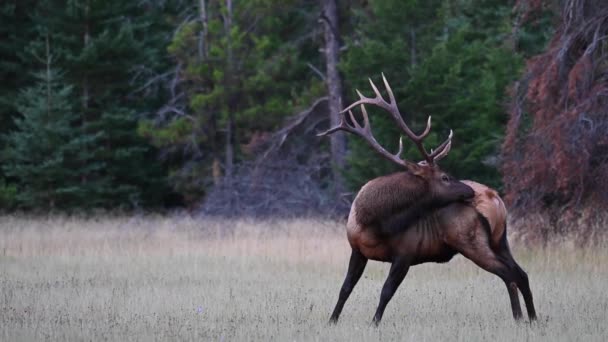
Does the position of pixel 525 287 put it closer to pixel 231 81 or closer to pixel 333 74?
pixel 333 74

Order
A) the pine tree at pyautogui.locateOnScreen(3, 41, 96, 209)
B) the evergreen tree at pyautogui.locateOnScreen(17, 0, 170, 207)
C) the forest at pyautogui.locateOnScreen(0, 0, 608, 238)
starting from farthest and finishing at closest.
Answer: the evergreen tree at pyautogui.locateOnScreen(17, 0, 170, 207) → the pine tree at pyautogui.locateOnScreen(3, 41, 96, 209) → the forest at pyautogui.locateOnScreen(0, 0, 608, 238)

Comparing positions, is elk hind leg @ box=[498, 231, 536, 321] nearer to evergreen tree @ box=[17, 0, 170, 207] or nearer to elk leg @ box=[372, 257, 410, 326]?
elk leg @ box=[372, 257, 410, 326]

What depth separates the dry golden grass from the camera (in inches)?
305

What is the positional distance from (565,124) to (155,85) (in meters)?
17.5

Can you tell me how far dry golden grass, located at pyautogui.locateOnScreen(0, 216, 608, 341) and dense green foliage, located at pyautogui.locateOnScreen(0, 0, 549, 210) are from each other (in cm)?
776

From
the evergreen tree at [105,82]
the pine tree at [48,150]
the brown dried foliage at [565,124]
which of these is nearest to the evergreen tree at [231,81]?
the evergreen tree at [105,82]

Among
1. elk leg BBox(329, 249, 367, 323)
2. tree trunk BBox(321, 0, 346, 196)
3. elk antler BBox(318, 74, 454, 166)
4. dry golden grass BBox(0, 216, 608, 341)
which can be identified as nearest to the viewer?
dry golden grass BBox(0, 216, 608, 341)

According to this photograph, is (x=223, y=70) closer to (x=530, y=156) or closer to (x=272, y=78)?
(x=272, y=78)

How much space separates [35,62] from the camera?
2708cm

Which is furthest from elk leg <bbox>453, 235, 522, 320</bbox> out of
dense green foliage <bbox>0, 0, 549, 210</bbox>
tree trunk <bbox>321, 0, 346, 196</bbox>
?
tree trunk <bbox>321, 0, 346, 196</bbox>

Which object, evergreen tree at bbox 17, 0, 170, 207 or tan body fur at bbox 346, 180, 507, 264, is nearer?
tan body fur at bbox 346, 180, 507, 264

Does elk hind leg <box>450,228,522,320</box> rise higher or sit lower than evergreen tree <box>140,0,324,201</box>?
lower

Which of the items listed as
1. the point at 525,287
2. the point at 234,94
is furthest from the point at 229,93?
→ the point at 525,287

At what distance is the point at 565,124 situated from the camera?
1250 centimetres
